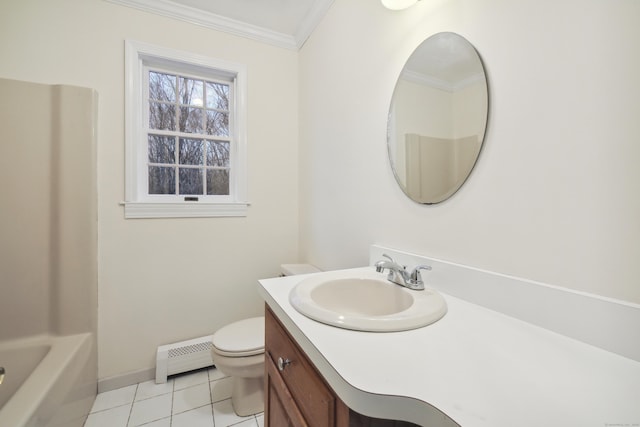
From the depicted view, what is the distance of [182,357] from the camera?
1749 mm

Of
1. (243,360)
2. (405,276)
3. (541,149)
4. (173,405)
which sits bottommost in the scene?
Result: (173,405)

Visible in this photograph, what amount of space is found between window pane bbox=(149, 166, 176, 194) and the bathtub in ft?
3.23

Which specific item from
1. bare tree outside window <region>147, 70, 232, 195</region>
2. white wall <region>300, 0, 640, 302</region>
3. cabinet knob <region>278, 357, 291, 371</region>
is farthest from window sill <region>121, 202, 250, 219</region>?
cabinet knob <region>278, 357, 291, 371</region>

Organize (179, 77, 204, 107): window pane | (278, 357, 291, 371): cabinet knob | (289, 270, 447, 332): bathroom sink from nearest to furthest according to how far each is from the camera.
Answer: (289, 270, 447, 332): bathroom sink, (278, 357, 291, 371): cabinet knob, (179, 77, 204, 107): window pane

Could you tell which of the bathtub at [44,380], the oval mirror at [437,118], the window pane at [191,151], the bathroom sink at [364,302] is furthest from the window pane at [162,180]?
the oval mirror at [437,118]

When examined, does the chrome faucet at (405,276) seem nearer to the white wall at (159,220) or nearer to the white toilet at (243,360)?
the white toilet at (243,360)

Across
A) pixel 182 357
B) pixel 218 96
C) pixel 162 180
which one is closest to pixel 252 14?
pixel 218 96

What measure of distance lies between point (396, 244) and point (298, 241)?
1207mm

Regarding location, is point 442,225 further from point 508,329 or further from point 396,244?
point 508,329

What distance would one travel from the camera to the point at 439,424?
1.27 ft

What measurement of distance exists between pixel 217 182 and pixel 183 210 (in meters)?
0.35

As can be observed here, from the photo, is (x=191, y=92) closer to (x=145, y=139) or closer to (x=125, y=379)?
(x=145, y=139)

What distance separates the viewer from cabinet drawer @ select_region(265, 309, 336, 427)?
0.57 meters

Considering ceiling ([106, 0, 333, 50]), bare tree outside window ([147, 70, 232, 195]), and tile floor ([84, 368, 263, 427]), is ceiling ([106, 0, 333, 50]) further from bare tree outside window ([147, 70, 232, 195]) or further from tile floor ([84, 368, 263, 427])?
tile floor ([84, 368, 263, 427])
